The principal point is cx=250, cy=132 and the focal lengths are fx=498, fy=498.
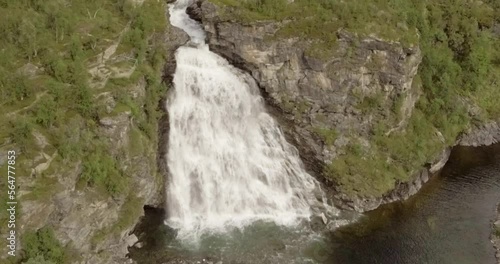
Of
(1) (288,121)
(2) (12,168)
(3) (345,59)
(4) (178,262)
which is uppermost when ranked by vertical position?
(3) (345,59)

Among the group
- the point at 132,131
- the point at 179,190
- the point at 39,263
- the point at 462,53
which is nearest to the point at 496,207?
the point at 462,53

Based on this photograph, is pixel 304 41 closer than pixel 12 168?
No

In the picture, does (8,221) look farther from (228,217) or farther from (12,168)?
(228,217)

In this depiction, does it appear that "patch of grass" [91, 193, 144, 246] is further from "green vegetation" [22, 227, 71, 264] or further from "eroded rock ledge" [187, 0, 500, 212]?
"eroded rock ledge" [187, 0, 500, 212]

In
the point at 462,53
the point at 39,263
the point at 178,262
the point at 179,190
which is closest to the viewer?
the point at 39,263

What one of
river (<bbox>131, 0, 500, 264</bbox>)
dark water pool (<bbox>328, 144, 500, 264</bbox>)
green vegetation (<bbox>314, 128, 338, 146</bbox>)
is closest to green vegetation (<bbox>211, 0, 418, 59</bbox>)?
river (<bbox>131, 0, 500, 264</bbox>)

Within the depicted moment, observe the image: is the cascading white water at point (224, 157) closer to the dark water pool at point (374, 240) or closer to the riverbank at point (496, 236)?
the dark water pool at point (374, 240)
